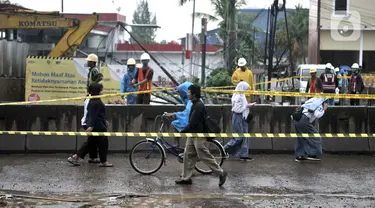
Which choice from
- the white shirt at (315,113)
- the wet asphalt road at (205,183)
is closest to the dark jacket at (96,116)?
the wet asphalt road at (205,183)

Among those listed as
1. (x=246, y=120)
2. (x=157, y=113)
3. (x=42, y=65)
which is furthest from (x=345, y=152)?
(x=42, y=65)

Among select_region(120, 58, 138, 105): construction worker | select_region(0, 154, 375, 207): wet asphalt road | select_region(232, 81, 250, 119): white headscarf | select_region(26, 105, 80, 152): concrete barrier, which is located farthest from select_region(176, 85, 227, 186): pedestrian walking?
select_region(120, 58, 138, 105): construction worker

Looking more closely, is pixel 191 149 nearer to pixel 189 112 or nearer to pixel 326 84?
pixel 189 112

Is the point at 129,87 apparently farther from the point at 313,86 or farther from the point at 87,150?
the point at 313,86

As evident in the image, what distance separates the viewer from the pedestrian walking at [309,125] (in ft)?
35.8

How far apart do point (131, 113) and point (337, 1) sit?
3042cm

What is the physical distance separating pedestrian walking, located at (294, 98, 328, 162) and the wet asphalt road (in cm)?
29

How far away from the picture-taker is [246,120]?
11.1 m

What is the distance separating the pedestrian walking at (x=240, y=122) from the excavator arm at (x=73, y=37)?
10992mm

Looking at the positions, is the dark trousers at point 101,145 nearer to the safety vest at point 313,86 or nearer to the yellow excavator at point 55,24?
the safety vest at point 313,86

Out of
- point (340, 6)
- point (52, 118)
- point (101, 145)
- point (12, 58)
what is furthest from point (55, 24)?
point (340, 6)

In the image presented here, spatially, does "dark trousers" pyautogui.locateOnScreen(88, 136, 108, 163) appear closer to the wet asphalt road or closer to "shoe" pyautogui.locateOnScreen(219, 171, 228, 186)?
the wet asphalt road

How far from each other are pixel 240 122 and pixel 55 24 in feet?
38.3

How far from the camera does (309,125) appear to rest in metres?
11.0
